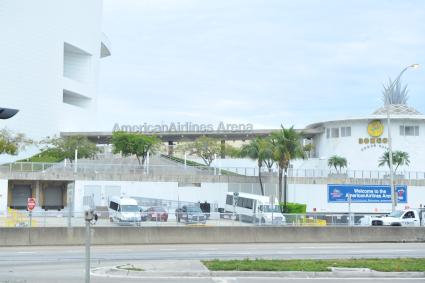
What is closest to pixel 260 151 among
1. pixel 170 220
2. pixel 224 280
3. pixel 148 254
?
pixel 170 220

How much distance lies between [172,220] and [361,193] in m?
29.2

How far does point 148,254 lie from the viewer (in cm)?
2711

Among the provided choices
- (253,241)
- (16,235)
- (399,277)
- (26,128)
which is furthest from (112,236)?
(26,128)

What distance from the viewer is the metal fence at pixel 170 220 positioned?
32.5 m

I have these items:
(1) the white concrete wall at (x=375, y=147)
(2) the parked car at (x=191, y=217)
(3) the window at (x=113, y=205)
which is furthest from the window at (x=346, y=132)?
(2) the parked car at (x=191, y=217)

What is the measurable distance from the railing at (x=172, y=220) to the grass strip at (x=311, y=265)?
11.5 meters

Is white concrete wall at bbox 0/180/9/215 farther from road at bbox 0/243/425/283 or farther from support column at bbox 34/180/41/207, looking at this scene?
road at bbox 0/243/425/283

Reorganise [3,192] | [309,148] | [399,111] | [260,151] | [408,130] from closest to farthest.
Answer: [3,192] < [260,151] < [408,130] < [399,111] < [309,148]

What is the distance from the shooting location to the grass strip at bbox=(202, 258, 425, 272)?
800 inches

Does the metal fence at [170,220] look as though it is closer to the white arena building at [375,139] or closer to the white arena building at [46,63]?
the white arena building at [375,139]

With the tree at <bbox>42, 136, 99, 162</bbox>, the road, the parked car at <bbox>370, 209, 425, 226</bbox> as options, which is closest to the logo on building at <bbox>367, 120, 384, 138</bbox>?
the tree at <bbox>42, 136, 99, 162</bbox>

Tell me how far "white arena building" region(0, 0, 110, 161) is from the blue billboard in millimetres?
49525

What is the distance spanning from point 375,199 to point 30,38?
59.3 meters

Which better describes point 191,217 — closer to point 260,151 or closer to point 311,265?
point 311,265
